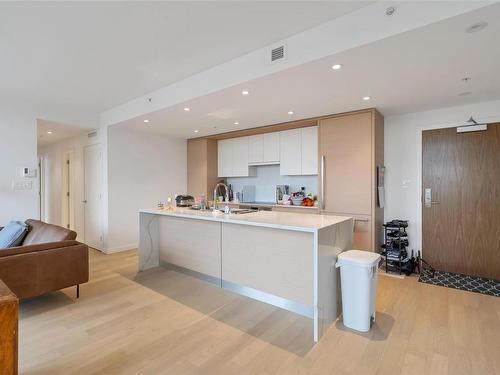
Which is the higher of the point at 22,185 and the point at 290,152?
the point at 290,152

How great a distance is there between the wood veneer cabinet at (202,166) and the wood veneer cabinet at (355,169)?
2667 mm

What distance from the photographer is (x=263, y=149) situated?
525cm

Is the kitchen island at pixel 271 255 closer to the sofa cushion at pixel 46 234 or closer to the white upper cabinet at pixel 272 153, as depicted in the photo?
the sofa cushion at pixel 46 234

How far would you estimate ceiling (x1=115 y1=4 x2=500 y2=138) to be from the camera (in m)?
2.00

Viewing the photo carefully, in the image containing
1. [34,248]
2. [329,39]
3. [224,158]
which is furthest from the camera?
[224,158]

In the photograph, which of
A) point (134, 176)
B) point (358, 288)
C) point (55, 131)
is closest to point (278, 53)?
point (358, 288)

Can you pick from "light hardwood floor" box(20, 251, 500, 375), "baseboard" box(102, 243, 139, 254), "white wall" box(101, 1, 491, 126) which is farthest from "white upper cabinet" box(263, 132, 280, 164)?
"baseboard" box(102, 243, 139, 254)

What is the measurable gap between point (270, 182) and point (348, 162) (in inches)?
77.3

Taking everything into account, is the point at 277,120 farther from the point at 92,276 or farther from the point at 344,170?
the point at 92,276

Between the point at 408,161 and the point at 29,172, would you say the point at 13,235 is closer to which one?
the point at 29,172

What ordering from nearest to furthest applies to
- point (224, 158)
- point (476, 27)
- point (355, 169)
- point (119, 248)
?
point (476, 27) → point (355, 169) → point (119, 248) → point (224, 158)

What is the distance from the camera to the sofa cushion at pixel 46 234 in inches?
114

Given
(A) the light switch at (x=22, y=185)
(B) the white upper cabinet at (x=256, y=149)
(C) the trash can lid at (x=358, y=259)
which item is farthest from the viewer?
(B) the white upper cabinet at (x=256, y=149)

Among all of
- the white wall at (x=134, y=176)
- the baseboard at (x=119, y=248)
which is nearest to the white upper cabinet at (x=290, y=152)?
the white wall at (x=134, y=176)
